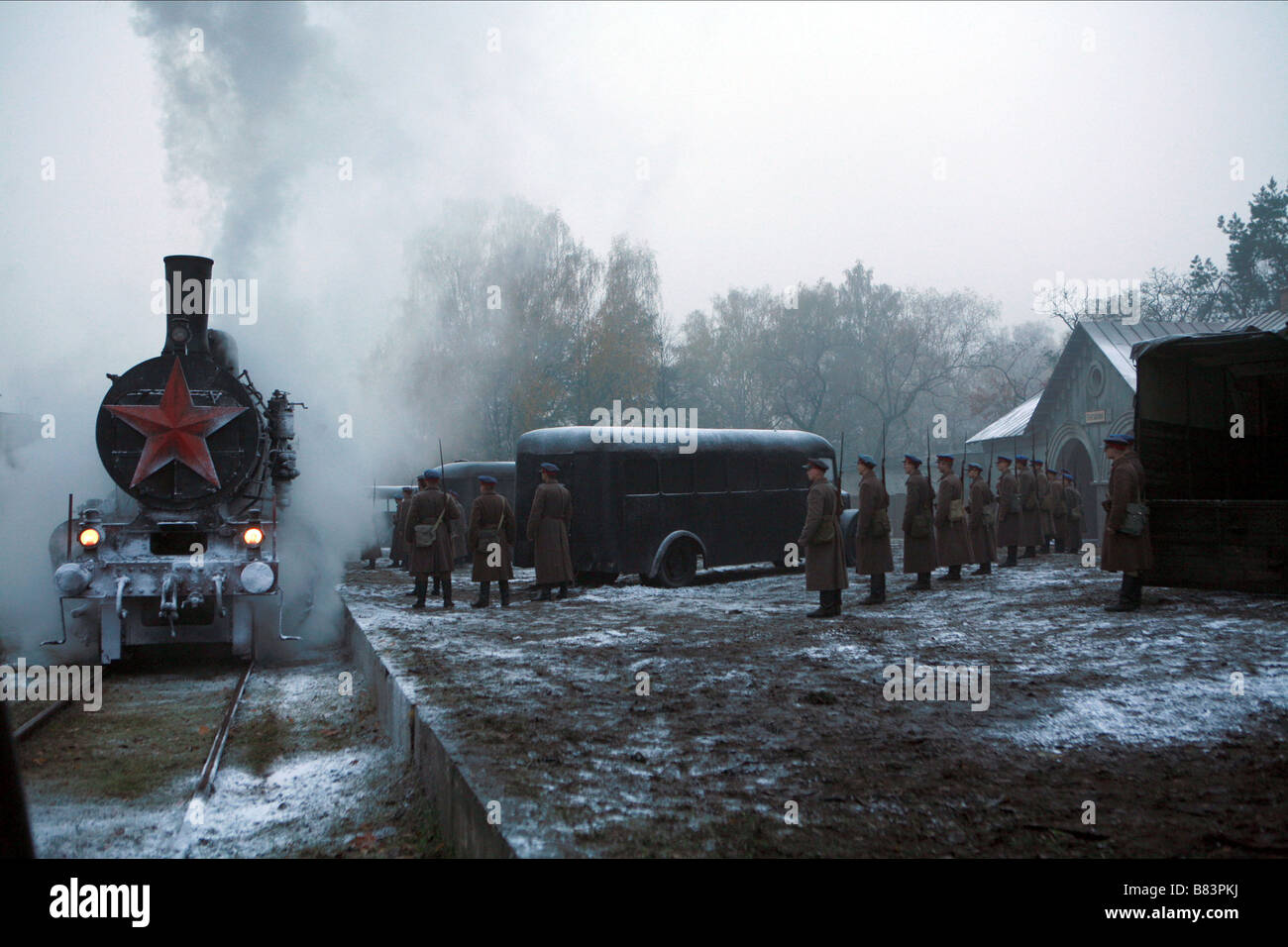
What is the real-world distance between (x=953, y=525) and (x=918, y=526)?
1166mm

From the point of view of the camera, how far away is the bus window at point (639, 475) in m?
15.3

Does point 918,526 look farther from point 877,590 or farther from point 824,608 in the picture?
point 824,608

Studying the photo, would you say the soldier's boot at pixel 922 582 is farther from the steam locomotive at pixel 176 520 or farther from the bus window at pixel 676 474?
the steam locomotive at pixel 176 520

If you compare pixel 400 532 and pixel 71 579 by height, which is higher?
pixel 71 579

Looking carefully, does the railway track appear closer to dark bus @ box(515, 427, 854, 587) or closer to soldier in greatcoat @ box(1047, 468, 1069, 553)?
dark bus @ box(515, 427, 854, 587)

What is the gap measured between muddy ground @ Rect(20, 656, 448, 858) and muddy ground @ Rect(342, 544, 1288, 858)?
564 mm

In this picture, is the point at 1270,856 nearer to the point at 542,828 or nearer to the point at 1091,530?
the point at 542,828

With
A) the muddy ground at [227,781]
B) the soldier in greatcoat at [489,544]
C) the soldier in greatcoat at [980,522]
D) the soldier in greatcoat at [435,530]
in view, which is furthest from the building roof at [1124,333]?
the muddy ground at [227,781]

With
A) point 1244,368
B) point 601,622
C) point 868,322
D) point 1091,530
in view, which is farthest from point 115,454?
point 868,322

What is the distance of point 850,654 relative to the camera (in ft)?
29.3

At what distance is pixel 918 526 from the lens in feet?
46.2

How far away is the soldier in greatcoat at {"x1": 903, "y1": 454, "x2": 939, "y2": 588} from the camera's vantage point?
45.8ft

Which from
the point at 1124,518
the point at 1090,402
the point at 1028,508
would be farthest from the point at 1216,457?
the point at 1090,402

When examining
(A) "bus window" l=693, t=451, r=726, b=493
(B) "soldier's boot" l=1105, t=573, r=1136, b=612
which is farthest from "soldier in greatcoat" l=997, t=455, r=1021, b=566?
(B) "soldier's boot" l=1105, t=573, r=1136, b=612
